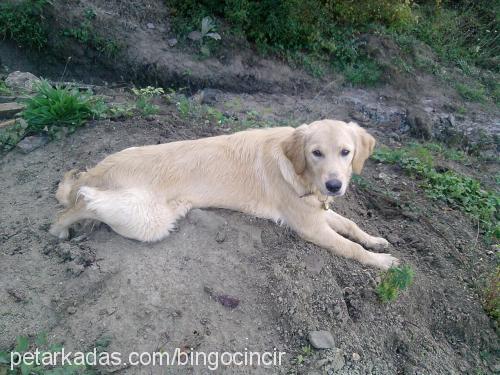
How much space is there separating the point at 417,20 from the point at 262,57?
12.8 ft

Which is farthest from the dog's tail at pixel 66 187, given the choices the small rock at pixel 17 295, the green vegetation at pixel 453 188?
the green vegetation at pixel 453 188

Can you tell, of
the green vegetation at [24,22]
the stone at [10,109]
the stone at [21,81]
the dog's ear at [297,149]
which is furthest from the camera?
the green vegetation at [24,22]

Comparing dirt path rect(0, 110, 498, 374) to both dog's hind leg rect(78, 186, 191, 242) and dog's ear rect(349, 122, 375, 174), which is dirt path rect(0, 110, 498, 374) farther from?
dog's ear rect(349, 122, 375, 174)

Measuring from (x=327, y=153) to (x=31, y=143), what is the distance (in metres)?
3.78

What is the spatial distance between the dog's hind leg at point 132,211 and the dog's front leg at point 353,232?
1.72m

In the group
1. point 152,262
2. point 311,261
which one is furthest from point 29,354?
point 311,261

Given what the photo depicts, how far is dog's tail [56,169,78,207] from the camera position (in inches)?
160

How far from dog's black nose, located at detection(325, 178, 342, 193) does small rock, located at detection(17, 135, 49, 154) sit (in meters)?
3.76

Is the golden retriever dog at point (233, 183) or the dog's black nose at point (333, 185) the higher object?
the dog's black nose at point (333, 185)

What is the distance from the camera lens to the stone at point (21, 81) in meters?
5.85

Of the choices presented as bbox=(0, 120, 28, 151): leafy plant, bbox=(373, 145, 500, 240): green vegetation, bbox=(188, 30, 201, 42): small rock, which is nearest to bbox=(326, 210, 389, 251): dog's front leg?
bbox=(373, 145, 500, 240): green vegetation

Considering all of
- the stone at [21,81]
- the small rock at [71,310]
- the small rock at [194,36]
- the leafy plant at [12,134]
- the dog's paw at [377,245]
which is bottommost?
the leafy plant at [12,134]

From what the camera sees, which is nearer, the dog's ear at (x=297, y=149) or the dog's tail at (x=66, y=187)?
the dog's ear at (x=297, y=149)

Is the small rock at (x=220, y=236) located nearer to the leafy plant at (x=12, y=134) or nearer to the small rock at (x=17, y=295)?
the small rock at (x=17, y=295)
